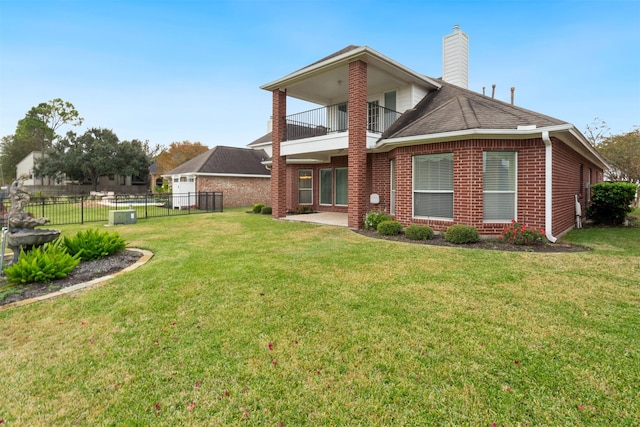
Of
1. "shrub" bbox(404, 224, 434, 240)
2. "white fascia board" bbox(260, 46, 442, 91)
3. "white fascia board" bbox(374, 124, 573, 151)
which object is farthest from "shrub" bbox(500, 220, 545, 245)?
"white fascia board" bbox(260, 46, 442, 91)

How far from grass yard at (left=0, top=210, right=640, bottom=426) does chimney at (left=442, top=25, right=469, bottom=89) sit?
39.3 feet

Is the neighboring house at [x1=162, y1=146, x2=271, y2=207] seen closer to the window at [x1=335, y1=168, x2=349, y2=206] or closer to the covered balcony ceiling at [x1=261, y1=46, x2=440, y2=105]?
the window at [x1=335, y1=168, x2=349, y2=206]

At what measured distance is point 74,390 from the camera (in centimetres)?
245

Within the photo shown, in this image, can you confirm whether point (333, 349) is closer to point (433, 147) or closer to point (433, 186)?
point (433, 186)

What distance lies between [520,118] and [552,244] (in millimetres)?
3250

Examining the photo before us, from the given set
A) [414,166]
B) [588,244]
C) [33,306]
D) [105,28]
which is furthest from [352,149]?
[105,28]

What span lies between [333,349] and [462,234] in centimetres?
573

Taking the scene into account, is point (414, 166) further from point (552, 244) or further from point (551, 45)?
point (551, 45)

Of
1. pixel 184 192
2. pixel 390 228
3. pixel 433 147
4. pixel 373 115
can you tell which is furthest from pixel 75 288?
pixel 184 192

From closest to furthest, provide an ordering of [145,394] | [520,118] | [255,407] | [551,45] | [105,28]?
[255,407] → [145,394] → [520,118] → [105,28] → [551,45]

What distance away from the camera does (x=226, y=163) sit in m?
21.8

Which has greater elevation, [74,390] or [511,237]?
[511,237]

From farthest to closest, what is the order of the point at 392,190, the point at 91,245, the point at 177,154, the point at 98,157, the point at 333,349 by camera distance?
the point at 177,154, the point at 98,157, the point at 392,190, the point at 91,245, the point at 333,349

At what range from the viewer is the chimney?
1471cm
